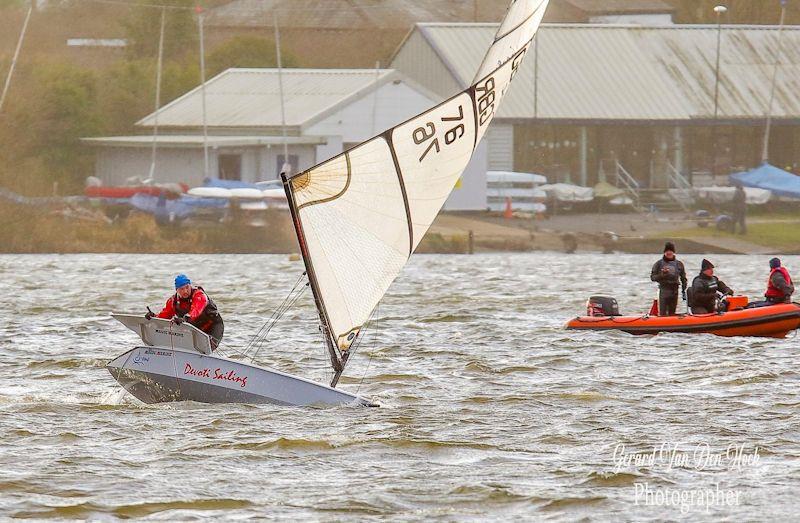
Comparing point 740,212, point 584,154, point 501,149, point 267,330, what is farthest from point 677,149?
point 267,330

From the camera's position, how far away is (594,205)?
73.1 meters

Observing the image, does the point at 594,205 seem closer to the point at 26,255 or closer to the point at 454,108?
the point at 26,255

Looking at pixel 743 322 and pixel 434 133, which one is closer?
pixel 434 133

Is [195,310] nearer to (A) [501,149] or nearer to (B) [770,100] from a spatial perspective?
(A) [501,149]

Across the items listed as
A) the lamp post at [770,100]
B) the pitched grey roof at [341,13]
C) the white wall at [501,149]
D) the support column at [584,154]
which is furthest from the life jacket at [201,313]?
the pitched grey roof at [341,13]

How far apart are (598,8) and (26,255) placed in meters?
52.1

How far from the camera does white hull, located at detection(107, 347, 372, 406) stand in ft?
60.5

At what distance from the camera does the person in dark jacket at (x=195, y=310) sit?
744 inches

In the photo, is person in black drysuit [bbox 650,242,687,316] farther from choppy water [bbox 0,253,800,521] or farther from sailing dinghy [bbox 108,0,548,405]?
sailing dinghy [bbox 108,0,548,405]

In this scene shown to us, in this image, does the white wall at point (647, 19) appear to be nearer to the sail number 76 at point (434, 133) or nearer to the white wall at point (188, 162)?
the white wall at point (188, 162)

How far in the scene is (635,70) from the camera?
79.9m

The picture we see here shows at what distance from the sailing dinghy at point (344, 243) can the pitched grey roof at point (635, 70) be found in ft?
184

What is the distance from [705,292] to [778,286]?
1188mm
